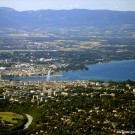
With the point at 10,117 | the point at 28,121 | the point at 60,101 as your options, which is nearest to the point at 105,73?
the point at 60,101

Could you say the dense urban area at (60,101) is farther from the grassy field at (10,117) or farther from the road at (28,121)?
the road at (28,121)

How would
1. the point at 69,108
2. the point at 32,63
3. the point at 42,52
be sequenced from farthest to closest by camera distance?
the point at 42,52, the point at 32,63, the point at 69,108

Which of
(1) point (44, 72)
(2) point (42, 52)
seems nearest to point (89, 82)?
(1) point (44, 72)

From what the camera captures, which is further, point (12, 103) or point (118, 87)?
point (118, 87)

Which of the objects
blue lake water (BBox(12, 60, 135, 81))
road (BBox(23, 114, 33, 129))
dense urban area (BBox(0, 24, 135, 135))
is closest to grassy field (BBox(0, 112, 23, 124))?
dense urban area (BBox(0, 24, 135, 135))

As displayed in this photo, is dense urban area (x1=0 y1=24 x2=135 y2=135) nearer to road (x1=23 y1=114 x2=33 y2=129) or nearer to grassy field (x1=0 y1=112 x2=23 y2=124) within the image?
grassy field (x1=0 y1=112 x2=23 y2=124)

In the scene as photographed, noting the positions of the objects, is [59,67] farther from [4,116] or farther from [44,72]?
[4,116]
